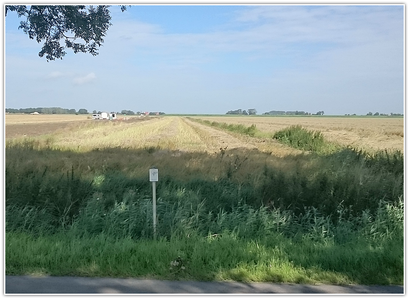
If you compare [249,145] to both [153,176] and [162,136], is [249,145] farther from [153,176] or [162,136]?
[153,176]

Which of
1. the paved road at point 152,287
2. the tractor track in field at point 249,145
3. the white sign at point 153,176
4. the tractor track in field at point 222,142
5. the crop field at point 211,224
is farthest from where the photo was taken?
the tractor track in field at point 222,142

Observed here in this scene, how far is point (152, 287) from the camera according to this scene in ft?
14.9

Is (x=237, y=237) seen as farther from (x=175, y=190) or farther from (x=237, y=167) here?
(x=237, y=167)

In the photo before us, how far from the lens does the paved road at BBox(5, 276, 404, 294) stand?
14.6ft

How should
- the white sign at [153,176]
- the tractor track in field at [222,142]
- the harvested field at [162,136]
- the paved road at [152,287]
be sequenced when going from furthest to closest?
the tractor track in field at [222,142] < the harvested field at [162,136] < the white sign at [153,176] < the paved road at [152,287]

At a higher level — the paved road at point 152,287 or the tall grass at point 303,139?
the tall grass at point 303,139

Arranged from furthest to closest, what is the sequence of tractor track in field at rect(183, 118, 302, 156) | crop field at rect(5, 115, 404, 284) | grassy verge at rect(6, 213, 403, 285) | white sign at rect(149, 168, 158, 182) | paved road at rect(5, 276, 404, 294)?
tractor track in field at rect(183, 118, 302, 156)
white sign at rect(149, 168, 158, 182)
crop field at rect(5, 115, 404, 284)
grassy verge at rect(6, 213, 403, 285)
paved road at rect(5, 276, 404, 294)

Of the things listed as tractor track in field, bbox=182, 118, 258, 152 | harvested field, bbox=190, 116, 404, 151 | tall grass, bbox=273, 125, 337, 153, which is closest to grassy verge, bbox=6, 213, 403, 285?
harvested field, bbox=190, 116, 404, 151

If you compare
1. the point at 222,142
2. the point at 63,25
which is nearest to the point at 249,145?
the point at 222,142

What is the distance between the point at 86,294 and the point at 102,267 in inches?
25.3

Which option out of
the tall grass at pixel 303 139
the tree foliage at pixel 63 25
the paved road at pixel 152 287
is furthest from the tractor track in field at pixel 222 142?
the paved road at pixel 152 287

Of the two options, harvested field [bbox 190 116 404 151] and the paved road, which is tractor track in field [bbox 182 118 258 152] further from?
the paved road

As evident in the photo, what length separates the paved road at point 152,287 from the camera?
445 cm

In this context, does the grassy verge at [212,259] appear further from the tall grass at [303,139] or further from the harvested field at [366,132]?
the tall grass at [303,139]
